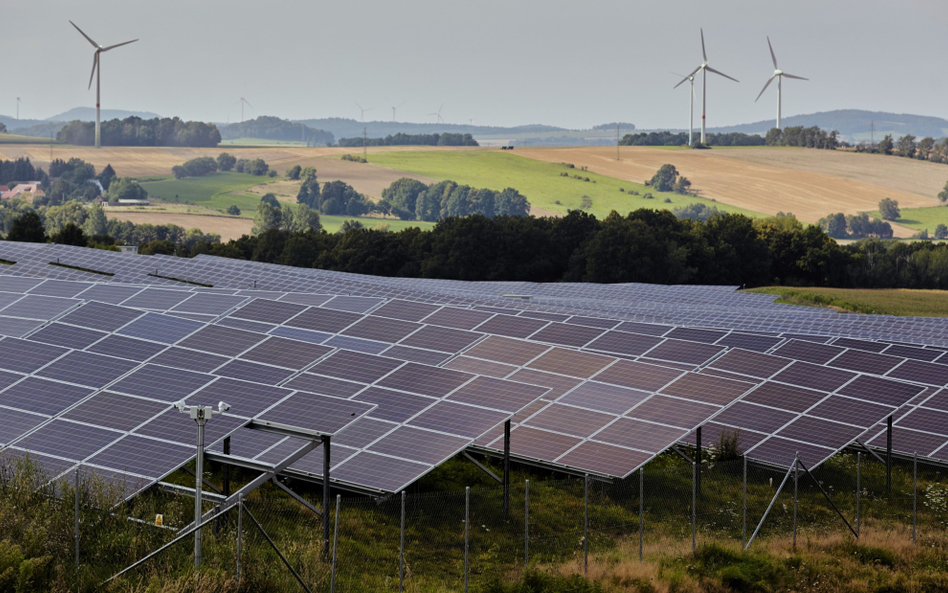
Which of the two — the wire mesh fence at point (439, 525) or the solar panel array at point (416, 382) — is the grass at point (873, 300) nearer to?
the solar panel array at point (416, 382)

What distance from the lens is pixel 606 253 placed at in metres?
124

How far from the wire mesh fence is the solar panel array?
1094 mm

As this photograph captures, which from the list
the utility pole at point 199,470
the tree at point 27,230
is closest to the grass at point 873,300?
the tree at point 27,230

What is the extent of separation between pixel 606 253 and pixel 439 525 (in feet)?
331

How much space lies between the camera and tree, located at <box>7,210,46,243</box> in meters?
109

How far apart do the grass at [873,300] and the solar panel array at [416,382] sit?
6450 cm

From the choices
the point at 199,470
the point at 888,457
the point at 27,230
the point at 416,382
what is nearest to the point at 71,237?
the point at 27,230

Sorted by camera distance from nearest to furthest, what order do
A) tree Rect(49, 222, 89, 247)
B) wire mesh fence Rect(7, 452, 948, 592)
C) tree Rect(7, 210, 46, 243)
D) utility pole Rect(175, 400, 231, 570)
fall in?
utility pole Rect(175, 400, 231, 570)
wire mesh fence Rect(7, 452, 948, 592)
tree Rect(7, 210, 46, 243)
tree Rect(49, 222, 89, 247)

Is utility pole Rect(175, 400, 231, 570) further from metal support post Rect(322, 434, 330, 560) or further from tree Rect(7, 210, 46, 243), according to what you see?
tree Rect(7, 210, 46, 243)

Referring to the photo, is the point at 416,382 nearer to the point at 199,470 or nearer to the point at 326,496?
the point at 326,496

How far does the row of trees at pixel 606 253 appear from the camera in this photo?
4963 inches

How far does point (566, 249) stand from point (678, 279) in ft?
49.0

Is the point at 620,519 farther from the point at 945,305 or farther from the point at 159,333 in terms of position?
the point at 945,305

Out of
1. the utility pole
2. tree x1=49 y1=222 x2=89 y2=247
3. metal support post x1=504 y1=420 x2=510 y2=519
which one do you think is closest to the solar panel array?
metal support post x1=504 y1=420 x2=510 y2=519
